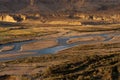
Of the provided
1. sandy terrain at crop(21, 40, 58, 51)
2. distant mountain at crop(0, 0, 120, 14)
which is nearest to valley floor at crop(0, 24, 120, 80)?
sandy terrain at crop(21, 40, 58, 51)

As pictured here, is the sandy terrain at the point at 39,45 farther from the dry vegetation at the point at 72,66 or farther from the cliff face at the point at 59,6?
the cliff face at the point at 59,6

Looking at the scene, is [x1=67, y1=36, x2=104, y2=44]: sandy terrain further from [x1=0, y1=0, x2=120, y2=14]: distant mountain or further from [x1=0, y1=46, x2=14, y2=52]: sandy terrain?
[x1=0, y1=0, x2=120, y2=14]: distant mountain

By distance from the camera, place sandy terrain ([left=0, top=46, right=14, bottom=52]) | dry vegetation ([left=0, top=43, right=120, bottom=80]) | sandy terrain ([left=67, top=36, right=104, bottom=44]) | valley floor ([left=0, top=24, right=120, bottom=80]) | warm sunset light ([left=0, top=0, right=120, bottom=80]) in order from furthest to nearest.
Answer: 1. sandy terrain ([left=67, top=36, right=104, bottom=44])
2. sandy terrain ([left=0, top=46, right=14, bottom=52])
3. warm sunset light ([left=0, top=0, right=120, bottom=80])
4. valley floor ([left=0, top=24, right=120, bottom=80])
5. dry vegetation ([left=0, top=43, right=120, bottom=80])

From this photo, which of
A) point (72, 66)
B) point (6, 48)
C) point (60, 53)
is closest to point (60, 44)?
point (6, 48)

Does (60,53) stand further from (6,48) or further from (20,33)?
(20,33)

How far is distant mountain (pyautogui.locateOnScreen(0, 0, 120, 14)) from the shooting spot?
75.1 m

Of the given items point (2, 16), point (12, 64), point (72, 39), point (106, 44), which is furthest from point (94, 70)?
point (2, 16)

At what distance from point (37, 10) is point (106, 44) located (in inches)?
1639

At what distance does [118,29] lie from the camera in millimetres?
49500

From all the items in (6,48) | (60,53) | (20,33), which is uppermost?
(60,53)

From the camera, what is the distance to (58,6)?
80.0 m

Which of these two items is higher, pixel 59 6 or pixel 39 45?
pixel 39 45

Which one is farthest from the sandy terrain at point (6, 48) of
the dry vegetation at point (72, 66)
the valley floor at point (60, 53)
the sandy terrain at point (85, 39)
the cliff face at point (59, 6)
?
the cliff face at point (59, 6)

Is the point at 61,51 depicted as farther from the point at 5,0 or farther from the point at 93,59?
the point at 5,0
